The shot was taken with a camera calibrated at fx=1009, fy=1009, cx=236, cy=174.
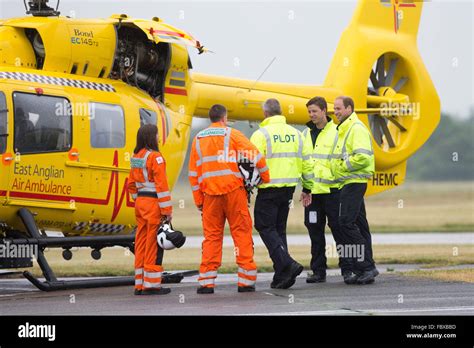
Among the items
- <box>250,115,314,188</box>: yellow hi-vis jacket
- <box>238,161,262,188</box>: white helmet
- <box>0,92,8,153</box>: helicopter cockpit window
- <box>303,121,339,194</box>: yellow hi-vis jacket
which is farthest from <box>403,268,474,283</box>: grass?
<box>0,92,8,153</box>: helicopter cockpit window

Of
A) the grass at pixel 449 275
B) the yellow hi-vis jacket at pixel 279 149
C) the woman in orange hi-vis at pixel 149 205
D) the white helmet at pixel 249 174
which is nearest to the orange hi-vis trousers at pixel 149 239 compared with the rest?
the woman in orange hi-vis at pixel 149 205

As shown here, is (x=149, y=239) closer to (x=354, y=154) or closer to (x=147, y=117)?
(x=147, y=117)

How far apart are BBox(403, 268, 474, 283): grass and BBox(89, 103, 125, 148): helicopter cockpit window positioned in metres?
4.17

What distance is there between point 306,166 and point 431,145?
271 ft

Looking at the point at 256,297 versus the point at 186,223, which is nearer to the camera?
the point at 256,297

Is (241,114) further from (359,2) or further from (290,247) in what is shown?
(290,247)

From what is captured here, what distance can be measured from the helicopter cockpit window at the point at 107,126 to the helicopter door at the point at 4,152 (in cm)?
126

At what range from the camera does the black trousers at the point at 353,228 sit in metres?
12.0

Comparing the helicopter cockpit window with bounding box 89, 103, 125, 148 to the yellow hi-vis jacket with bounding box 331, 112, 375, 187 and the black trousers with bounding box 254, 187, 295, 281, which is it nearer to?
the black trousers with bounding box 254, 187, 295, 281

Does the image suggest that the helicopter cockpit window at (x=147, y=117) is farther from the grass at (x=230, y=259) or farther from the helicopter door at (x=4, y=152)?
the grass at (x=230, y=259)

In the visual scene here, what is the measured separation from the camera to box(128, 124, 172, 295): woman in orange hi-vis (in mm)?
11203

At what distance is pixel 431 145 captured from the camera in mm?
Answer: 92938

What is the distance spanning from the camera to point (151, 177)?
11.3 meters
